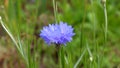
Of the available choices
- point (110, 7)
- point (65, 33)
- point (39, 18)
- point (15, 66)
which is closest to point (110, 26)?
point (110, 7)

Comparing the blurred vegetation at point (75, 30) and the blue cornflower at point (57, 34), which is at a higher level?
the blue cornflower at point (57, 34)

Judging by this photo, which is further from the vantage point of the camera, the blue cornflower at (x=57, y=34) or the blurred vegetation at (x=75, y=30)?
the blurred vegetation at (x=75, y=30)

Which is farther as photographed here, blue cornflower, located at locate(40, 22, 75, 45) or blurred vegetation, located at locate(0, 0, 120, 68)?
blurred vegetation, located at locate(0, 0, 120, 68)

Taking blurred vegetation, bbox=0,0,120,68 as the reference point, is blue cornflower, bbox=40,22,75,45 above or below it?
above

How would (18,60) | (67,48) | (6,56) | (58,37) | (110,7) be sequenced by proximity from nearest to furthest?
(58,37) → (67,48) → (18,60) → (6,56) → (110,7)

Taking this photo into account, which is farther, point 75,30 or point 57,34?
point 75,30

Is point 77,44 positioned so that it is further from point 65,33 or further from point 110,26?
point 65,33

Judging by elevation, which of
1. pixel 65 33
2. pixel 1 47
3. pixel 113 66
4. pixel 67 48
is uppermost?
pixel 65 33

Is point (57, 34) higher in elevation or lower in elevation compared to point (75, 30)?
higher
